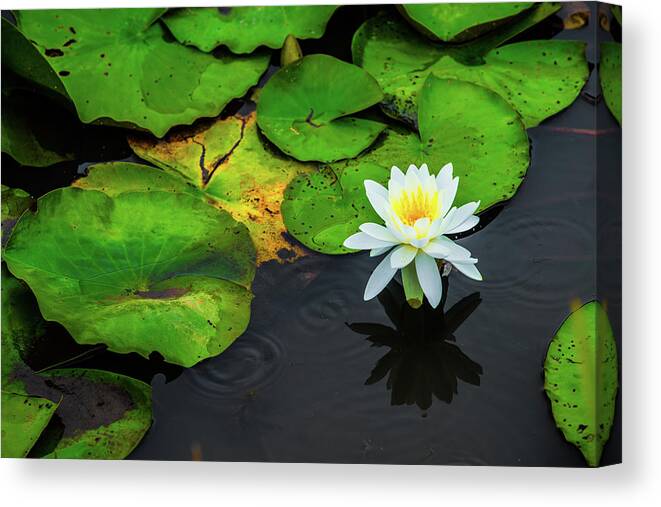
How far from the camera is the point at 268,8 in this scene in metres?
1.40

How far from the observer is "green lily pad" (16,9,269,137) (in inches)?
55.6

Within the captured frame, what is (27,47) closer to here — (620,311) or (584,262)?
(584,262)

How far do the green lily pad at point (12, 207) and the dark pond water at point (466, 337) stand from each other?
46 cm

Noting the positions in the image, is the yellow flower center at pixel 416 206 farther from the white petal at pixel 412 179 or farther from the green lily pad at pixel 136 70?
the green lily pad at pixel 136 70

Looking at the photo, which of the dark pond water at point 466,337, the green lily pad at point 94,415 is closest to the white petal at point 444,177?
the dark pond water at point 466,337

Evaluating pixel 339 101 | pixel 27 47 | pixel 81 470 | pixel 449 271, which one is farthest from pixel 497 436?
pixel 27 47

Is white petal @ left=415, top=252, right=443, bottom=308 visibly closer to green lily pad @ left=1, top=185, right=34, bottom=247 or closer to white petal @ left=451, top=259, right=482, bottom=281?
white petal @ left=451, top=259, right=482, bottom=281

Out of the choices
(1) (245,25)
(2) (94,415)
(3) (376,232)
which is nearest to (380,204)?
(3) (376,232)

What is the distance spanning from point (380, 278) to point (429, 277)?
3.4 inches

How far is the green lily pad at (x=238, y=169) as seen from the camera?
1.40 m

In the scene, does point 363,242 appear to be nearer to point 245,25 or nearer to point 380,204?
point 380,204

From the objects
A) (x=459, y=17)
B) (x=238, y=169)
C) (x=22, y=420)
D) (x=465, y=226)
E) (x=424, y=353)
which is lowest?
(x=22, y=420)

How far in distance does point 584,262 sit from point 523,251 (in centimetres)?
11

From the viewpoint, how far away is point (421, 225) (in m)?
1.34
